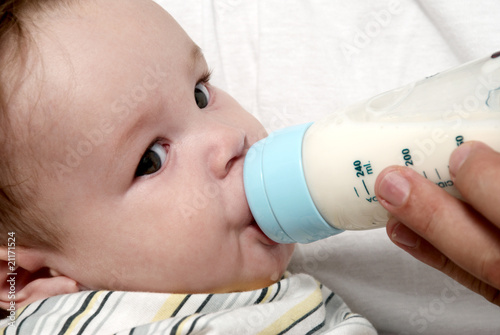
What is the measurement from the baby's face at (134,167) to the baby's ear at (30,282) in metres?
0.03

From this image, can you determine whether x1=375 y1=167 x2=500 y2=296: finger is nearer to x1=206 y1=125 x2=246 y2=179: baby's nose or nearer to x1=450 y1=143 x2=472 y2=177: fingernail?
x1=450 y1=143 x2=472 y2=177: fingernail

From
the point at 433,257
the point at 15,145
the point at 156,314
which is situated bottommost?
the point at 433,257

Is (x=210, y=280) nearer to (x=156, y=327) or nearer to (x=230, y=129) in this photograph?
(x=156, y=327)

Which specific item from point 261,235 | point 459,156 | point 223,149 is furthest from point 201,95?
point 459,156

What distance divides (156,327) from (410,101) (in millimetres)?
585

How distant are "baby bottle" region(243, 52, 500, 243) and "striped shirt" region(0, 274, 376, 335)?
169mm

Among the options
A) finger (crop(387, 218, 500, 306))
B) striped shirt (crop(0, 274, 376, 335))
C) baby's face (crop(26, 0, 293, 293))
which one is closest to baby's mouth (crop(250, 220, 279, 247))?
baby's face (crop(26, 0, 293, 293))

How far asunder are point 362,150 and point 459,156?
0.14m

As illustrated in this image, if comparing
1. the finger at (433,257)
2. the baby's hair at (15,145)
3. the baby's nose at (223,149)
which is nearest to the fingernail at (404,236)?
the finger at (433,257)

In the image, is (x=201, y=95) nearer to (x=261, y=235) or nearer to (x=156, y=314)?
(x=261, y=235)

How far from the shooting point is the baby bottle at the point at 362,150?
0.71 m

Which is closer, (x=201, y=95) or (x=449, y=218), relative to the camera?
(x=449, y=218)

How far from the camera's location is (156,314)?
951 millimetres

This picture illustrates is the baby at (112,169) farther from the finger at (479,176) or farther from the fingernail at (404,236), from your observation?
the finger at (479,176)
